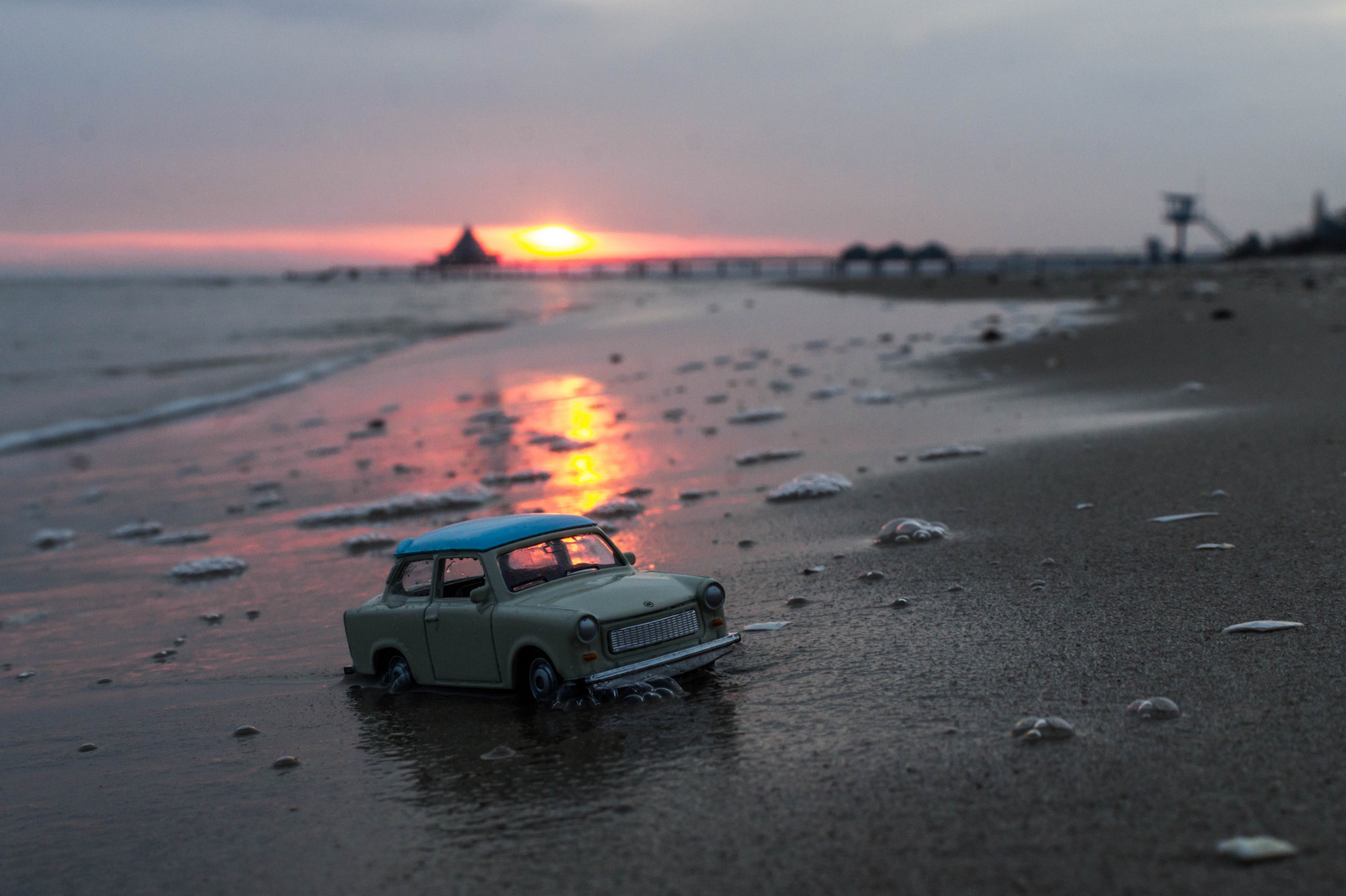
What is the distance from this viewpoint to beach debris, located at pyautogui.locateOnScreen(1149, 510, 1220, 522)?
9.08 meters

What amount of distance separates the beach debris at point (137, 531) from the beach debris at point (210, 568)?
238 centimetres

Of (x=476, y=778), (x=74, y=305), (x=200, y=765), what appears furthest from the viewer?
(x=74, y=305)

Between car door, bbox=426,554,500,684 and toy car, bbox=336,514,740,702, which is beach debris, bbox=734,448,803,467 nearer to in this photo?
toy car, bbox=336,514,740,702

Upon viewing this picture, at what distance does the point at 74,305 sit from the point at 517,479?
101343 mm

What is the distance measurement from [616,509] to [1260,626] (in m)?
6.97

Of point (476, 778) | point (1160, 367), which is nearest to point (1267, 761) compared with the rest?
point (476, 778)

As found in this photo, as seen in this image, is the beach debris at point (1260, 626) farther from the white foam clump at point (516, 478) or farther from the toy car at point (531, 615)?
the white foam clump at point (516, 478)

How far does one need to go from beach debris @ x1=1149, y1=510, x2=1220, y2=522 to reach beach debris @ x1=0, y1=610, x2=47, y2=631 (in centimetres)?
984

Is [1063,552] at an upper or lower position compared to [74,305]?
lower

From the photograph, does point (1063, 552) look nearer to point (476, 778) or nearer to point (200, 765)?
point (476, 778)

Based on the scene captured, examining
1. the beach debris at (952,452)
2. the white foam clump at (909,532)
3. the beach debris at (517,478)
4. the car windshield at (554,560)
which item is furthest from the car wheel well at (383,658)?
the beach debris at (952,452)

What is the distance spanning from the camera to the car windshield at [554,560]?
7438mm

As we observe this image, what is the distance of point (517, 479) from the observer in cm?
1486

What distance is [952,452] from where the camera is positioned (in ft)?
42.7
